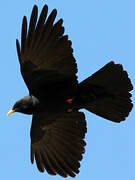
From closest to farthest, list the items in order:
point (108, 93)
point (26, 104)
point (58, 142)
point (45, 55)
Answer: point (45, 55) < point (26, 104) < point (108, 93) < point (58, 142)

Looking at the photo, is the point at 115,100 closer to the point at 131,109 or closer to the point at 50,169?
the point at 131,109

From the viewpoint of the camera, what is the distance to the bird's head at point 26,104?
10367mm

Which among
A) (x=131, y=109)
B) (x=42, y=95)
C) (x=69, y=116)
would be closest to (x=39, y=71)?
(x=42, y=95)

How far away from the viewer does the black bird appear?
991 cm

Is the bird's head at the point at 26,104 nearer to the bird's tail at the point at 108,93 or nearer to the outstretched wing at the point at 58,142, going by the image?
the outstretched wing at the point at 58,142

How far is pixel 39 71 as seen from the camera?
33.6 ft

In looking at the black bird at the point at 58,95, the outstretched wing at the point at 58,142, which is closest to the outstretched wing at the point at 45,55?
the black bird at the point at 58,95

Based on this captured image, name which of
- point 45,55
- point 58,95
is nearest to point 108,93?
point 58,95

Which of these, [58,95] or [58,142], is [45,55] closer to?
[58,95]

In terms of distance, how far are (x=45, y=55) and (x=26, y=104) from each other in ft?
3.54

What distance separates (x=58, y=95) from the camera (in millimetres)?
10422

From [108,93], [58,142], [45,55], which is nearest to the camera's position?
[45,55]

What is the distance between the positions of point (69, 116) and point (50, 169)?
1172 millimetres

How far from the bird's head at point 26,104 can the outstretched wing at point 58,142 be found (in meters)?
0.46
